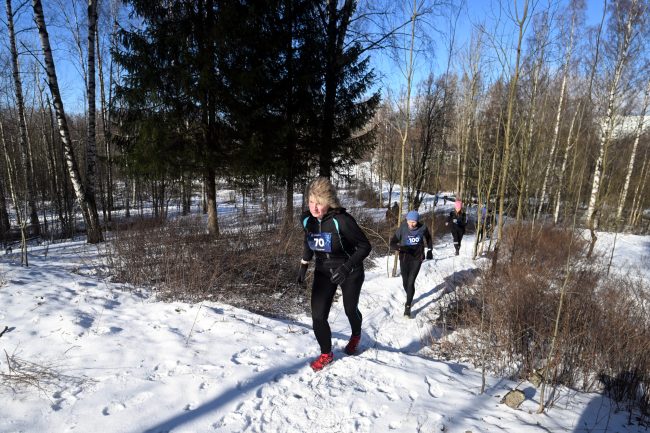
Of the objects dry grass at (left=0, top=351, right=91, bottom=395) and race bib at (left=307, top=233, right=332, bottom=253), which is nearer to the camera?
dry grass at (left=0, top=351, right=91, bottom=395)

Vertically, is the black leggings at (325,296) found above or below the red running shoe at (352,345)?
above

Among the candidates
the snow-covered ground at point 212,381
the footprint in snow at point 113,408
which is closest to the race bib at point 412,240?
the snow-covered ground at point 212,381

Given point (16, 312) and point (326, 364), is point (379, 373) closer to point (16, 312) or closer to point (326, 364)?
point (326, 364)

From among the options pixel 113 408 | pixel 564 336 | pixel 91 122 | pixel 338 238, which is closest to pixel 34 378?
pixel 113 408

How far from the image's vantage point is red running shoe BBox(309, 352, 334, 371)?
118 inches

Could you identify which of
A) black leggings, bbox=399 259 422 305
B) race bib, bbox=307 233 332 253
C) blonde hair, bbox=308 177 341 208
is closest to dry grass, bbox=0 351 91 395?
race bib, bbox=307 233 332 253

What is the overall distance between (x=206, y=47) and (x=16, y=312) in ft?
24.8

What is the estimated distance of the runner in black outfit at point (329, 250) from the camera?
2.83 m

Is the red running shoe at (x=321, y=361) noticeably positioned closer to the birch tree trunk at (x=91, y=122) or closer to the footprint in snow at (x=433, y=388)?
the footprint in snow at (x=433, y=388)

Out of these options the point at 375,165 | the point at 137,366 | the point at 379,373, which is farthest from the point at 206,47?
the point at 375,165

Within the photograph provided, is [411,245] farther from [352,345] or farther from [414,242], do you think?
[352,345]

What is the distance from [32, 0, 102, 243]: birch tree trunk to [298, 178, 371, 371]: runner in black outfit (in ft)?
28.4

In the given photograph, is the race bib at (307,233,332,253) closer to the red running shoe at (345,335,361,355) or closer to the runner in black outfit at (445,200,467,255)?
the red running shoe at (345,335,361,355)

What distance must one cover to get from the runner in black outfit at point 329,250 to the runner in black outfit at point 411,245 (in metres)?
2.50
